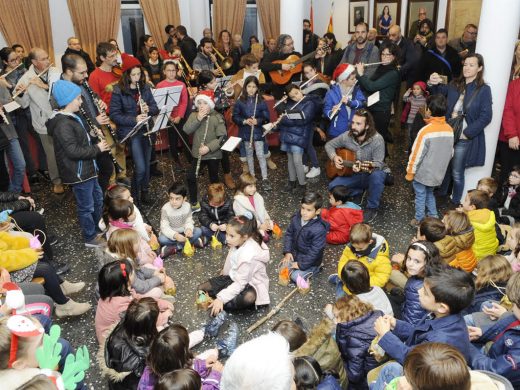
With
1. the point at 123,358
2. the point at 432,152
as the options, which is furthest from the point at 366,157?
the point at 123,358

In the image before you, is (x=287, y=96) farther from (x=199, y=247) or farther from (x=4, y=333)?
(x=4, y=333)

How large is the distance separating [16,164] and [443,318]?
4678 millimetres

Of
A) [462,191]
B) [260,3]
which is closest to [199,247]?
[462,191]

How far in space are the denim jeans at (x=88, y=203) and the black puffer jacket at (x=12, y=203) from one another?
0.43 m

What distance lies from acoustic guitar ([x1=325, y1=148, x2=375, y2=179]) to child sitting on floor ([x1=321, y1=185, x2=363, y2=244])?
484mm

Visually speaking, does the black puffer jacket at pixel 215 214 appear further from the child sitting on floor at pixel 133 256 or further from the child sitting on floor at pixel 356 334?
A: the child sitting on floor at pixel 356 334

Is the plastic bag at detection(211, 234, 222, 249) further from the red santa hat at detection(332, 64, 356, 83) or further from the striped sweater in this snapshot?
the red santa hat at detection(332, 64, 356, 83)

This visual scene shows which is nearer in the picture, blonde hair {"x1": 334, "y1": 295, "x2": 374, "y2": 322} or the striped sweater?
blonde hair {"x1": 334, "y1": 295, "x2": 374, "y2": 322}

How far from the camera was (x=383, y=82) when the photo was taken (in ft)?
17.8

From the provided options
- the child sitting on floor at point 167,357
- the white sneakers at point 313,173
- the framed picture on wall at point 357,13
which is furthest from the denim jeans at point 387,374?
the framed picture on wall at point 357,13

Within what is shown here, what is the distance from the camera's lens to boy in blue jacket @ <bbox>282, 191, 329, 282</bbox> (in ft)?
12.2

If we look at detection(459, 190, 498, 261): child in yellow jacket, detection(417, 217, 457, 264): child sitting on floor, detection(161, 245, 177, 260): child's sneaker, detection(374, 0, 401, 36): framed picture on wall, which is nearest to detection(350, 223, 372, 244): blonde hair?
detection(417, 217, 457, 264): child sitting on floor

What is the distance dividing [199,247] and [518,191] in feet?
10.2

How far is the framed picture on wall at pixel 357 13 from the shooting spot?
9.99m
